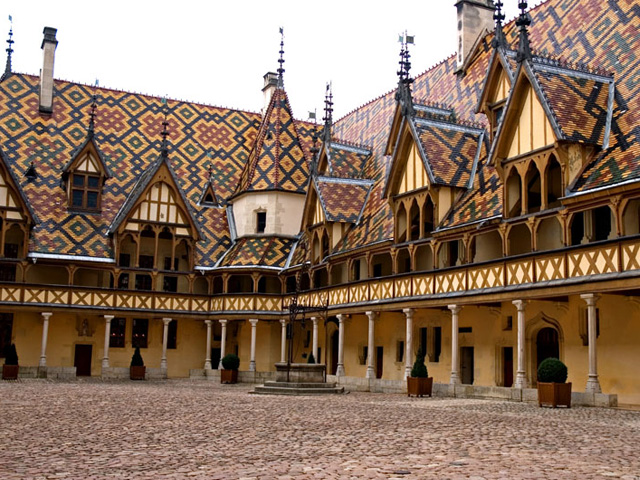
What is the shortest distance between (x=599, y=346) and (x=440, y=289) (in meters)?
5.87

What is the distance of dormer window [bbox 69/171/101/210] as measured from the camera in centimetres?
3856

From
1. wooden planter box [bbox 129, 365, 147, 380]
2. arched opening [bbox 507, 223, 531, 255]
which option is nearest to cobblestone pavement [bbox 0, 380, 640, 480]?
arched opening [bbox 507, 223, 531, 255]

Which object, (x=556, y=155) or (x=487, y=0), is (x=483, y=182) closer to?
(x=556, y=155)

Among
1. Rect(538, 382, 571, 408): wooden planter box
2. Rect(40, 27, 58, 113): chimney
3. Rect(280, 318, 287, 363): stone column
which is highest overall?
Rect(40, 27, 58, 113): chimney

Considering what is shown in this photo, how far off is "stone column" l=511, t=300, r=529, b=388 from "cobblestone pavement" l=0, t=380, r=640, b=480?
11.9 ft

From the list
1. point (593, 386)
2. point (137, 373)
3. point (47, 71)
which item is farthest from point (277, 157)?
point (593, 386)

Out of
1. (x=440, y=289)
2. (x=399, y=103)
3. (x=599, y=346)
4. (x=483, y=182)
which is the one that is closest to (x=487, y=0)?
(x=399, y=103)

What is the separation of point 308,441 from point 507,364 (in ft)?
51.1

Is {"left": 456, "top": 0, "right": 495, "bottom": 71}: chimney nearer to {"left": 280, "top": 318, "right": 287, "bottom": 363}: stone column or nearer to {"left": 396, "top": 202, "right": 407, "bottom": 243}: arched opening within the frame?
{"left": 396, "top": 202, "right": 407, "bottom": 243}: arched opening

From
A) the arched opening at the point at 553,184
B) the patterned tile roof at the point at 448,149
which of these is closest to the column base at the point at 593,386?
the arched opening at the point at 553,184

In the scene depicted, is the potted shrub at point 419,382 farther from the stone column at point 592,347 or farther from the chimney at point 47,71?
the chimney at point 47,71

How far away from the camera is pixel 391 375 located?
102ft

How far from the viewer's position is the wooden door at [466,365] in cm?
2778

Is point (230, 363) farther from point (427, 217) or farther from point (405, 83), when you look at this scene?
point (405, 83)
